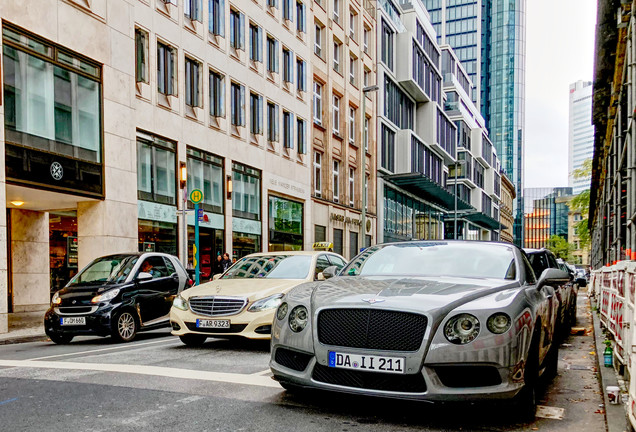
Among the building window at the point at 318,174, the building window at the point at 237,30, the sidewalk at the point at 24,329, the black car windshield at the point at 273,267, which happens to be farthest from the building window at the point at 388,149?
the black car windshield at the point at 273,267

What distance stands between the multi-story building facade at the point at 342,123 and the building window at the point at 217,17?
31.1 ft

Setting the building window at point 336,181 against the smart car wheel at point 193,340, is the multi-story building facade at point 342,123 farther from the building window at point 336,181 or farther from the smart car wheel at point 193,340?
the smart car wheel at point 193,340

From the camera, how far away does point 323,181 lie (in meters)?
36.0

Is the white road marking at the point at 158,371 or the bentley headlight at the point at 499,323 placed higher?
the bentley headlight at the point at 499,323

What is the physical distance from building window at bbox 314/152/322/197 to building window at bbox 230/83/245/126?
899cm

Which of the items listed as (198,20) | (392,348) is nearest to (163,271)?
(392,348)

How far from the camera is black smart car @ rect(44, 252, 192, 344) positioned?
1060 centimetres

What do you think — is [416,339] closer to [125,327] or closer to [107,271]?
[125,327]

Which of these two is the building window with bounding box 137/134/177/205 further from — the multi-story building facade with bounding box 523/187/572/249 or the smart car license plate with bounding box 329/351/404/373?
the multi-story building facade with bounding box 523/187/572/249

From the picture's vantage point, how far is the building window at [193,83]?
2333 centimetres

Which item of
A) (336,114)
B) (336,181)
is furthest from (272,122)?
(336,114)

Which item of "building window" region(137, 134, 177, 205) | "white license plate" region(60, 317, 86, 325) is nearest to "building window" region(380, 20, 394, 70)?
"building window" region(137, 134, 177, 205)

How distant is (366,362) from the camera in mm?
4691

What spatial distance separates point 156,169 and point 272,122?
377 inches
